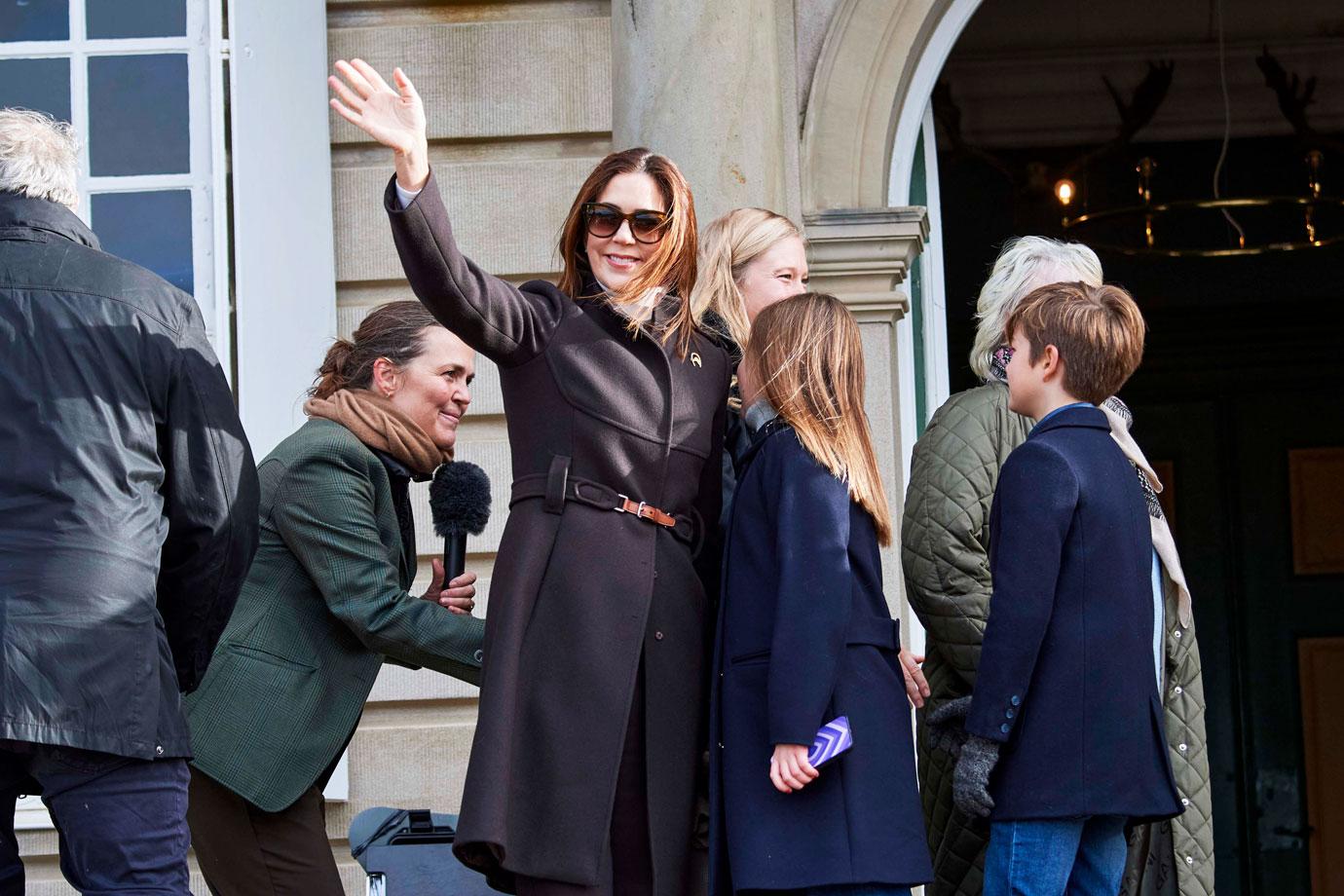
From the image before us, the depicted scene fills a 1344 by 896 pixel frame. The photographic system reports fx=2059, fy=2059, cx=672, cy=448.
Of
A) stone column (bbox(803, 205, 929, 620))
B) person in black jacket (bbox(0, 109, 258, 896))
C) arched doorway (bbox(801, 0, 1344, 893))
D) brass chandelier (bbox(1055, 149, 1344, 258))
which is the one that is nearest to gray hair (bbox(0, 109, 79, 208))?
person in black jacket (bbox(0, 109, 258, 896))

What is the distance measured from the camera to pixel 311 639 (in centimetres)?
421

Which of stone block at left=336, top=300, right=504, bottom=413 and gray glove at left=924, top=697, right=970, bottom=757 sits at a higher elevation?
stone block at left=336, top=300, right=504, bottom=413

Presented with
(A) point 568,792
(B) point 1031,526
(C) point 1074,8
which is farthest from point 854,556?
(C) point 1074,8

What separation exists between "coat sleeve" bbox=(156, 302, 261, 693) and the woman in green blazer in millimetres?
355

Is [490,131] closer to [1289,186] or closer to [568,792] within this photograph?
[568,792]

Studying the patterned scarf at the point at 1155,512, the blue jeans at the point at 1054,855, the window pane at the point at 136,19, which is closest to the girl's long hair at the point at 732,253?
the patterned scarf at the point at 1155,512

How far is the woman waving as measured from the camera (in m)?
3.44

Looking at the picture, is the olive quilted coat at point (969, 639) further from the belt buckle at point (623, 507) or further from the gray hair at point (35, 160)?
the gray hair at point (35, 160)

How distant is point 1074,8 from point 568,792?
253 inches

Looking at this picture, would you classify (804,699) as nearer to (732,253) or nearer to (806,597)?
(806,597)

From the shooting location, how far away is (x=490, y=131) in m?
6.29

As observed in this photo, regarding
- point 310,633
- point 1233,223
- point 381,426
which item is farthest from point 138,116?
point 1233,223

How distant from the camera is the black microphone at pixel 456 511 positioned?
4.62 meters

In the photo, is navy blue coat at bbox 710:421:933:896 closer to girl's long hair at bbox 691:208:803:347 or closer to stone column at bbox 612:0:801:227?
girl's long hair at bbox 691:208:803:347
